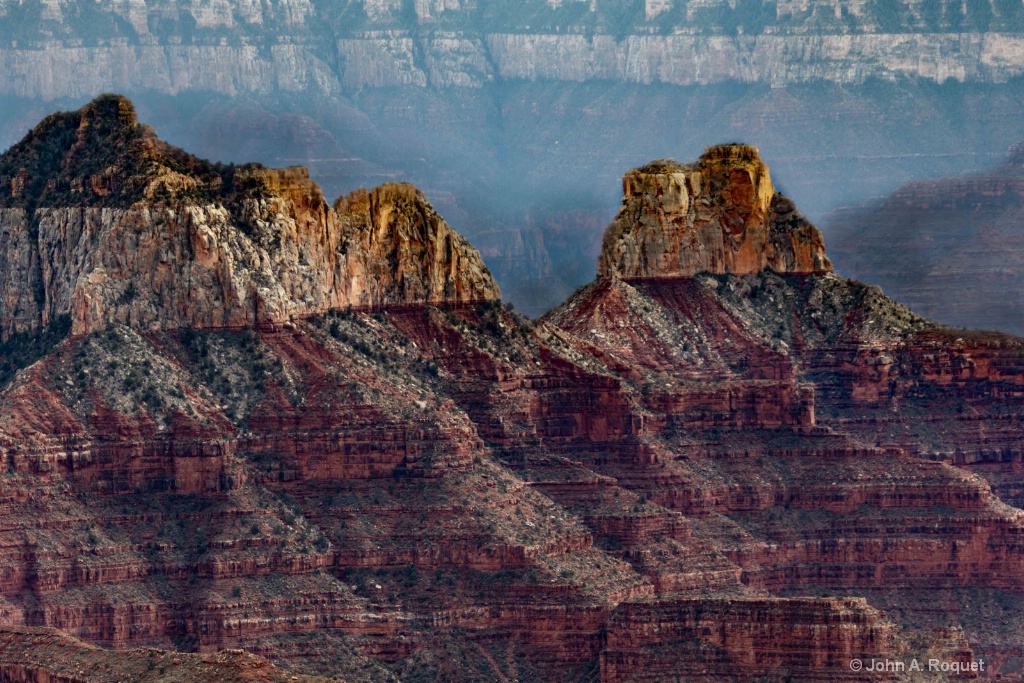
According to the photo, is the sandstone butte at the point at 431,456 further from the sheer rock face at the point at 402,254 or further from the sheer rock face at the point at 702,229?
the sheer rock face at the point at 702,229

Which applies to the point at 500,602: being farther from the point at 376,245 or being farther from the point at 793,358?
the point at 793,358

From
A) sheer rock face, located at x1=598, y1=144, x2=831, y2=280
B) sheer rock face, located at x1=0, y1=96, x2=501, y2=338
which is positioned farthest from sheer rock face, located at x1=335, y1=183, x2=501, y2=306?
sheer rock face, located at x1=598, y1=144, x2=831, y2=280

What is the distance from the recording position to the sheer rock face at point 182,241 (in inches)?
5610

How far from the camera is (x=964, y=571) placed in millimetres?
153000

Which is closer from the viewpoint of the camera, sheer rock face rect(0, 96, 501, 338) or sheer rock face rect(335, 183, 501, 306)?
sheer rock face rect(0, 96, 501, 338)

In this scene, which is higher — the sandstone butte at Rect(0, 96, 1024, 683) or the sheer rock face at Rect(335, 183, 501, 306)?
the sheer rock face at Rect(335, 183, 501, 306)

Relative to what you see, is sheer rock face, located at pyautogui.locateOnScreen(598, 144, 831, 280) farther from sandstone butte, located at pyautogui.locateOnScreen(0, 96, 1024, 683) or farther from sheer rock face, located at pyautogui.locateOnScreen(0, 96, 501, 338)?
sheer rock face, located at pyautogui.locateOnScreen(0, 96, 501, 338)

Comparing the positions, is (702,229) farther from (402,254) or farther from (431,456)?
(431,456)

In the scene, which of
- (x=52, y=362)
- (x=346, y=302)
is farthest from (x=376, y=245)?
(x=52, y=362)

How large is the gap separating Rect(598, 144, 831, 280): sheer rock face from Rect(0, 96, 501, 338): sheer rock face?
1357 centimetres

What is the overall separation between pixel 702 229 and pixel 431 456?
24896mm

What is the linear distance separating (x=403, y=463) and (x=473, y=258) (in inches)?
472

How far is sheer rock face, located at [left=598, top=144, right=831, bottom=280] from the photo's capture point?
16525 centimetres

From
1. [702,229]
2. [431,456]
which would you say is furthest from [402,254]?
[702,229]
